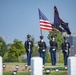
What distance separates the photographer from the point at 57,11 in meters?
18.9

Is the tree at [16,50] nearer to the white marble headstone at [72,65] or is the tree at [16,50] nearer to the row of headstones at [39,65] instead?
the row of headstones at [39,65]

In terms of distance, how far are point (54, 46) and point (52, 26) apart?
5.80 feet

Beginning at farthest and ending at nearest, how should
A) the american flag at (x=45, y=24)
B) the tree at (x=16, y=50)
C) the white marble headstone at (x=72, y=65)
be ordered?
1. the tree at (x=16, y=50)
2. the american flag at (x=45, y=24)
3. the white marble headstone at (x=72, y=65)

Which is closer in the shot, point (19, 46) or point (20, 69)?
point (20, 69)

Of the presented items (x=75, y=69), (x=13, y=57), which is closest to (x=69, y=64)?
(x=75, y=69)

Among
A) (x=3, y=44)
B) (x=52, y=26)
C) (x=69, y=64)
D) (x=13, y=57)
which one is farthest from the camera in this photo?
(x=3, y=44)

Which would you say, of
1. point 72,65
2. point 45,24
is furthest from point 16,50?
point 72,65

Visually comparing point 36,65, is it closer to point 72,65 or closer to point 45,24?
point 72,65

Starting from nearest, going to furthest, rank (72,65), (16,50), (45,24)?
(72,65) → (45,24) → (16,50)

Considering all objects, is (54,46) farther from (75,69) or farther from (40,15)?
(75,69)

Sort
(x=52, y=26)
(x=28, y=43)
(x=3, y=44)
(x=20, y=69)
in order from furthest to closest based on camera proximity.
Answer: (x=3, y=44) < (x=52, y=26) < (x=28, y=43) < (x=20, y=69)

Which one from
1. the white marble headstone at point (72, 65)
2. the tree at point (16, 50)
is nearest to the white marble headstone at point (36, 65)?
the white marble headstone at point (72, 65)

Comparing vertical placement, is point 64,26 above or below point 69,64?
above

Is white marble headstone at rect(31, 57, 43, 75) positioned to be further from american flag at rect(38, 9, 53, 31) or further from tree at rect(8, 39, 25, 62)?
tree at rect(8, 39, 25, 62)
